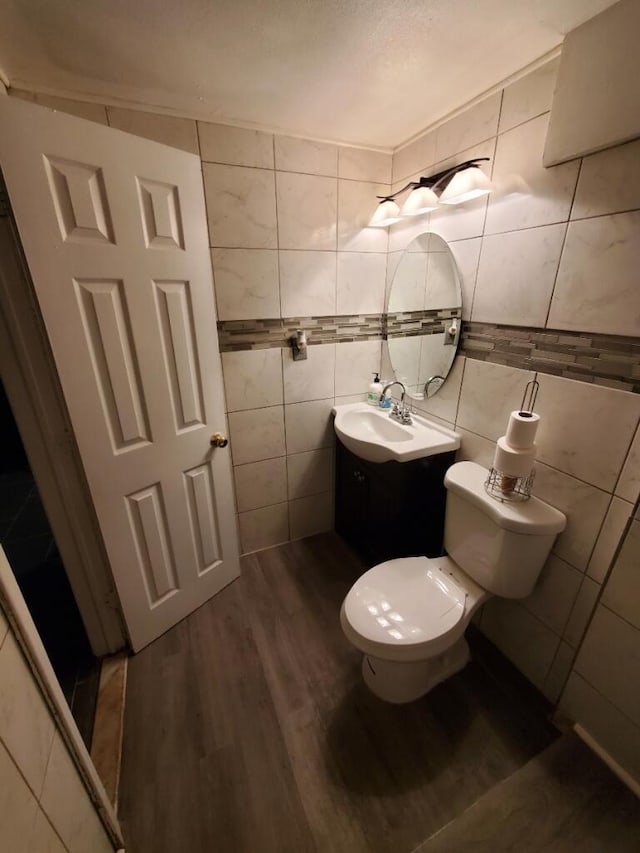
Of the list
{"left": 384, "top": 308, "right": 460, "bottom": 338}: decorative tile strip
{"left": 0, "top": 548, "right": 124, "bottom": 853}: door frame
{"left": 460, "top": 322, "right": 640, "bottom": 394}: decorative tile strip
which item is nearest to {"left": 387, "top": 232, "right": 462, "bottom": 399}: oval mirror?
{"left": 384, "top": 308, "right": 460, "bottom": 338}: decorative tile strip

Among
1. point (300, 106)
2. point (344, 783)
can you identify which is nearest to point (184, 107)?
point (300, 106)

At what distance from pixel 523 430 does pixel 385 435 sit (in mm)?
755

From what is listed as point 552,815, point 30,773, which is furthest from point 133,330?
point 552,815

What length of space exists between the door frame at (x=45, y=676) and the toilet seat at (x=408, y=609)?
745 millimetres

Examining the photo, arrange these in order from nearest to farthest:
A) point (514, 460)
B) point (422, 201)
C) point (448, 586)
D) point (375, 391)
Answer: point (514, 460)
point (448, 586)
point (422, 201)
point (375, 391)

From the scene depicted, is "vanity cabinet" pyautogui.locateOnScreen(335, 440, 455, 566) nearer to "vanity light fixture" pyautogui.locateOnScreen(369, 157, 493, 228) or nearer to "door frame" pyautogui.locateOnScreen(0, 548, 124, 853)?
"vanity light fixture" pyautogui.locateOnScreen(369, 157, 493, 228)

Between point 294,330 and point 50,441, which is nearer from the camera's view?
point 50,441

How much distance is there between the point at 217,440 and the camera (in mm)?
1553

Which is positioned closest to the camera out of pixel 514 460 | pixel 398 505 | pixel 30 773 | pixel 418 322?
pixel 30 773

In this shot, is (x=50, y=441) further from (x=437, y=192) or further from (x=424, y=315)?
(x=437, y=192)

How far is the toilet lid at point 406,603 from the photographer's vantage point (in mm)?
1141

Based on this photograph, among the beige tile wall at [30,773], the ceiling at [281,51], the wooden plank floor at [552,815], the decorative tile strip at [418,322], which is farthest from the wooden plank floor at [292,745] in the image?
the ceiling at [281,51]

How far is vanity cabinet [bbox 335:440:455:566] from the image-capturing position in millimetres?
1565

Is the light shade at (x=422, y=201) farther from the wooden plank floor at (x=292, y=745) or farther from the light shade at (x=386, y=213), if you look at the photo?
the wooden plank floor at (x=292, y=745)
